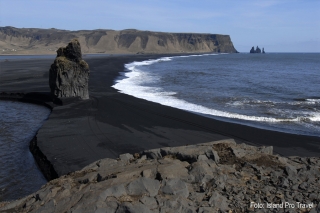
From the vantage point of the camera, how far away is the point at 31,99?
24.8m

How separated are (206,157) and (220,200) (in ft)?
6.53

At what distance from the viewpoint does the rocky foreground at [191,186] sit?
6145mm

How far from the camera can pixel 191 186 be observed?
6.85 m

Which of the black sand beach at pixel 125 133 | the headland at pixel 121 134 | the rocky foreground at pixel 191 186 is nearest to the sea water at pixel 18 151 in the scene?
the headland at pixel 121 134

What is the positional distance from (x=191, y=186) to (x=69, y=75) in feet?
59.3

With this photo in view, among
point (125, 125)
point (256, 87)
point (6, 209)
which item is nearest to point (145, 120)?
point (125, 125)

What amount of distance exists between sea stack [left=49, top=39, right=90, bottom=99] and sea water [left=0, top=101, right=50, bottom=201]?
1.84 metres

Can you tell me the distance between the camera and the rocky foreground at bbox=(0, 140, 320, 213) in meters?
6.14

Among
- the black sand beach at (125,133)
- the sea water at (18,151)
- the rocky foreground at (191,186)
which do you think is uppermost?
the rocky foreground at (191,186)

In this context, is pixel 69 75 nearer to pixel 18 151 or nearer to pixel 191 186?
pixel 18 151

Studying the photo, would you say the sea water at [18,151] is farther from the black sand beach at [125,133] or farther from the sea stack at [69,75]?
the sea stack at [69,75]

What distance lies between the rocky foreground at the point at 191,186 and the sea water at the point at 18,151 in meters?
3.10

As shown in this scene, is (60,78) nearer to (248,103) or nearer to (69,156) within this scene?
(69,156)

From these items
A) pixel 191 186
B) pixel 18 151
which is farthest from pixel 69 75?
pixel 191 186
